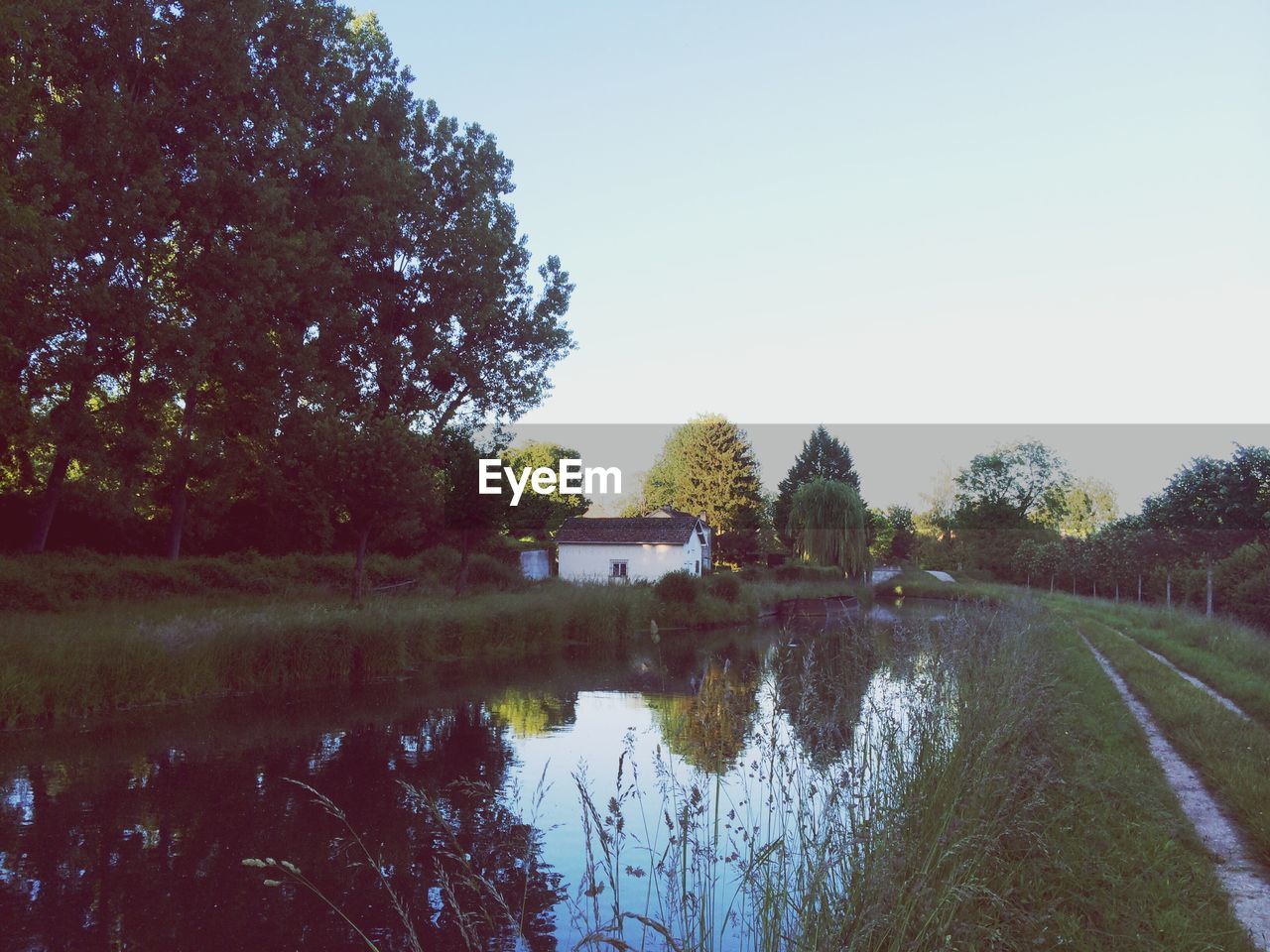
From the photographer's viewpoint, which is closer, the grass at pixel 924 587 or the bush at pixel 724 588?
the bush at pixel 724 588

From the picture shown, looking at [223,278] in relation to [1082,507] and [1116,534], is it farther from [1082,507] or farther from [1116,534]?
[1082,507]

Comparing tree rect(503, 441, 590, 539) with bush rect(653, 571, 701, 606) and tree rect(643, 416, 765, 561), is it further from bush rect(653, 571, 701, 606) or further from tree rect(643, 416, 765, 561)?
tree rect(643, 416, 765, 561)

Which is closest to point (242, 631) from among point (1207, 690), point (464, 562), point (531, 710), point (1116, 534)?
point (531, 710)

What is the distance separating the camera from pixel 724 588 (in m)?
35.7

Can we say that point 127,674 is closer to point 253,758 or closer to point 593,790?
point 253,758

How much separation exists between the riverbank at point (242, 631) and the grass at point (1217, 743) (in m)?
5.97

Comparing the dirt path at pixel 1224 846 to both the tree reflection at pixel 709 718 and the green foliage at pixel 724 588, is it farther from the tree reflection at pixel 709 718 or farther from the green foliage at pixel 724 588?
the green foliage at pixel 724 588

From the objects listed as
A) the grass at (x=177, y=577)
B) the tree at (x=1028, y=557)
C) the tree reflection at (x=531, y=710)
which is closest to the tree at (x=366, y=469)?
the grass at (x=177, y=577)

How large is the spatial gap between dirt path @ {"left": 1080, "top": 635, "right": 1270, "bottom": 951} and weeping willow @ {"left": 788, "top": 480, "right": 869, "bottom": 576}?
45707 millimetres

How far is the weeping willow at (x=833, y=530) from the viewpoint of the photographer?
55.4 m

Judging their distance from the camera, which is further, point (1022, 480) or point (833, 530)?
point (1022, 480)

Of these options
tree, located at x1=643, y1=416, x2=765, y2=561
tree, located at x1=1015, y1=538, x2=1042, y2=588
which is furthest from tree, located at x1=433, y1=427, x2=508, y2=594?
tree, located at x1=643, y1=416, x2=765, y2=561

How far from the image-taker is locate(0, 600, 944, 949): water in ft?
19.5

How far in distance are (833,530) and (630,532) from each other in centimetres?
1361
